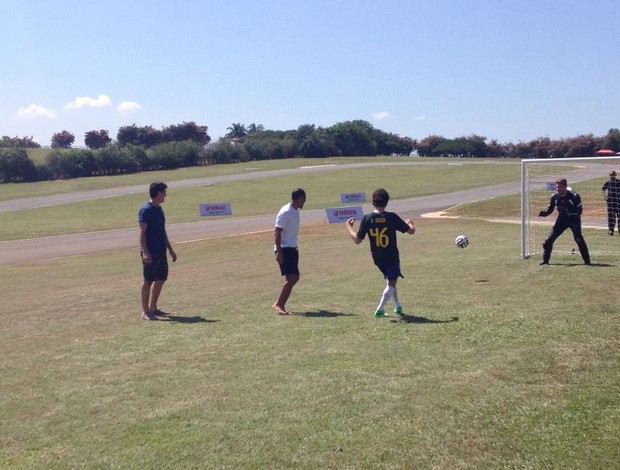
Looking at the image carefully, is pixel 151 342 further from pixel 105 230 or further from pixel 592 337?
pixel 105 230

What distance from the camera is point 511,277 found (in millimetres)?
14203

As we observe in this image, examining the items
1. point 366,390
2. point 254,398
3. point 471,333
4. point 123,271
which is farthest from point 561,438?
point 123,271

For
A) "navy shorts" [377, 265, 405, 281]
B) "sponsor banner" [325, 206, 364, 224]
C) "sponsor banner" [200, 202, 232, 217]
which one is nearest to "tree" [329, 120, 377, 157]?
"sponsor banner" [200, 202, 232, 217]

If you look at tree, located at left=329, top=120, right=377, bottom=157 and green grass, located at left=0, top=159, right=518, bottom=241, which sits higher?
tree, located at left=329, top=120, right=377, bottom=157

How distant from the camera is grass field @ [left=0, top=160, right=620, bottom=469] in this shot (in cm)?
576

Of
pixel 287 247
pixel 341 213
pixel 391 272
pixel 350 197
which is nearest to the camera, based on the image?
pixel 391 272

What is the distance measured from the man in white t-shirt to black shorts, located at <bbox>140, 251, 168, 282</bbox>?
5.93 ft

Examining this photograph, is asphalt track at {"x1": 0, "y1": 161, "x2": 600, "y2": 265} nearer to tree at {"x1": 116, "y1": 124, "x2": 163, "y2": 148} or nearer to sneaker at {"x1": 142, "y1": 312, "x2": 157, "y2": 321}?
sneaker at {"x1": 142, "y1": 312, "x2": 157, "y2": 321}

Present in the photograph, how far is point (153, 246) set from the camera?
12023mm

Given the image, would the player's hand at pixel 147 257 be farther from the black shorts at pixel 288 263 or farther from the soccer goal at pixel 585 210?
the soccer goal at pixel 585 210

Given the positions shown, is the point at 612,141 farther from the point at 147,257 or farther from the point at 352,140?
the point at 352,140

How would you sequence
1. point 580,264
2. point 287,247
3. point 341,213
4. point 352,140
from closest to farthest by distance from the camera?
point 287,247
point 580,264
point 341,213
point 352,140

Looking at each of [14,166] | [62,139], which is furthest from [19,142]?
[14,166]

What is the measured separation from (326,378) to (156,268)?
5157 millimetres
